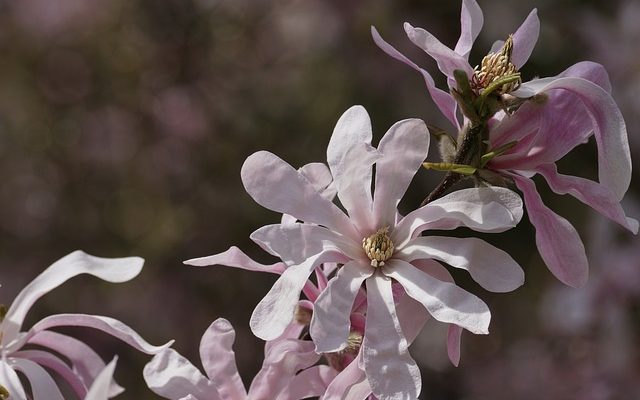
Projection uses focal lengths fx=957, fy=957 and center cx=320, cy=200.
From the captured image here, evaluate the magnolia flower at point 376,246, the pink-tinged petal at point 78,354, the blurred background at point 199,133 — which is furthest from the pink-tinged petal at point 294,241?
the blurred background at point 199,133

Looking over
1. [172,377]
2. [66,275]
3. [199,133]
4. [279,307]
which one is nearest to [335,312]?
[279,307]

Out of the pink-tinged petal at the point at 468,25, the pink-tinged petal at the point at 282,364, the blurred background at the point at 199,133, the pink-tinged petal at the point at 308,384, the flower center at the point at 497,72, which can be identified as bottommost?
the pink-tinged petal at the point at 308,384

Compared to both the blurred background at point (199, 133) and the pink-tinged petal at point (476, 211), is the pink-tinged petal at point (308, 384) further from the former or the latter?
the blurred background at point (199, 133)

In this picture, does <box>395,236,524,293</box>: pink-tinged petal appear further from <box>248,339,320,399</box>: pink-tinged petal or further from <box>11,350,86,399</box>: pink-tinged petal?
<box>11,350,86,399</box>: pink-tinged petal

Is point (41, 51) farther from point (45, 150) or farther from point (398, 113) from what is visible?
point (398, 113)

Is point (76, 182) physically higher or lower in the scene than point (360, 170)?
higher

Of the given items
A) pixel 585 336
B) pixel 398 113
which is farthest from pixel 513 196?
pixel 398 113

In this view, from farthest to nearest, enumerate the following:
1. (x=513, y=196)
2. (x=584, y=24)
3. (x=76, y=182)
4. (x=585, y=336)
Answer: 1. (x=76, y=182)
2. (x=584, y=24)
3. (x=585, y=336)
4. (x=513, y=196)
